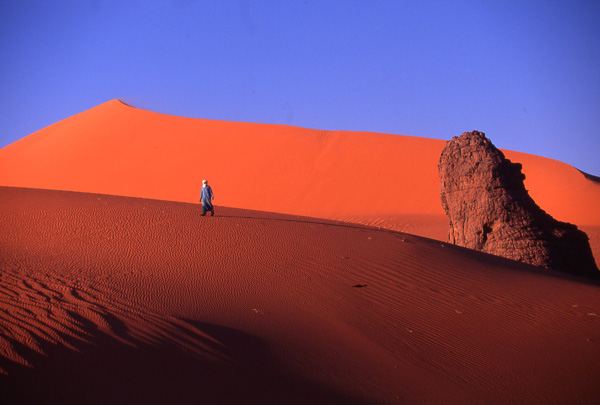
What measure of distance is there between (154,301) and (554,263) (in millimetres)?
10746

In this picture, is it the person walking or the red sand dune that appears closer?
the person walking

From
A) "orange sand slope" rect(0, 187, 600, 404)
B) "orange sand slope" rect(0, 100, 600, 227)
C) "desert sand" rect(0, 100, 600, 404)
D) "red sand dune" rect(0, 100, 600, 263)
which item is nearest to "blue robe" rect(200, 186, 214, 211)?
"desert sand" rect(0, 100, 600, 404)

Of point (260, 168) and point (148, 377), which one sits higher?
point (260, 168)

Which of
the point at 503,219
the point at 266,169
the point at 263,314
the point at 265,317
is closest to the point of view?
the point at 265,317

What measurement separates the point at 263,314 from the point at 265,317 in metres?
0.11

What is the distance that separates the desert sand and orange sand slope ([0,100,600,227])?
18.9m

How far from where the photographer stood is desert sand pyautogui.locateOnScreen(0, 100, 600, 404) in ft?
15.1

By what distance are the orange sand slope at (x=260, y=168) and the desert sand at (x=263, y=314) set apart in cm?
1886

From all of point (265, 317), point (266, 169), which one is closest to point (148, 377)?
point (265, 317)

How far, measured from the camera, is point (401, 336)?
6.60 m

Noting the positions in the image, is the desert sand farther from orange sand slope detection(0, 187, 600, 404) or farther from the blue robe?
the blue robe

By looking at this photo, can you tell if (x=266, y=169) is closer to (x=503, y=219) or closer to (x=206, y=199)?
(x=206, y=199)

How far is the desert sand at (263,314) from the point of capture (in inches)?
182

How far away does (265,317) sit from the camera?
645 cm
